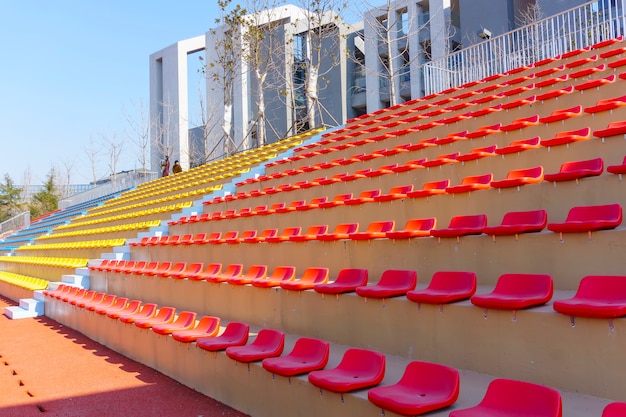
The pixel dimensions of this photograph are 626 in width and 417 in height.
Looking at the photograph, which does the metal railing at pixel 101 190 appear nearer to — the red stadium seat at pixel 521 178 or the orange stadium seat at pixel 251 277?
the orange stadium seat at pixel 251 277

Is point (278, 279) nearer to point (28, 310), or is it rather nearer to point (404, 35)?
point (28, 310)

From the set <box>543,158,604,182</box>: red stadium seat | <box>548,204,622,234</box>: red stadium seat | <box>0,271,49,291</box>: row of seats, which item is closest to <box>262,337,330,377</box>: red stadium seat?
<box>548,204,622,234</box>: red stadium seat

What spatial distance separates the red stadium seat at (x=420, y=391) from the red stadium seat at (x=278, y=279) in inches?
86.3

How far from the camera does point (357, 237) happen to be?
4.84 metres

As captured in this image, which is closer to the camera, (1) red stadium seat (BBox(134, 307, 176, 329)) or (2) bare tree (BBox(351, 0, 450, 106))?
(1) red stadium seat (BBox(134, 307, 176, 329))

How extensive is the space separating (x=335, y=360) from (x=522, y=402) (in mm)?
1606

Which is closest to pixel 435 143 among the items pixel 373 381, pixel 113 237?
pixel 373 381

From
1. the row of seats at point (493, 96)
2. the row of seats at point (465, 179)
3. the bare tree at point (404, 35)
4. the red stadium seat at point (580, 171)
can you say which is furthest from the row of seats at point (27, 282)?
the bare tree at point (404, 35)

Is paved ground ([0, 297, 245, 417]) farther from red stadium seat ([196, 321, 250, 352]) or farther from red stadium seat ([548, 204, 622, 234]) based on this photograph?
red stadium seat ([548, 204, 622, 234])

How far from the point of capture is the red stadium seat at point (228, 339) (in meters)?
4.07

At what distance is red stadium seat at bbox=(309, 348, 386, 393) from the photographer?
283 cm

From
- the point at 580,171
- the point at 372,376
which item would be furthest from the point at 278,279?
the point at 580,171

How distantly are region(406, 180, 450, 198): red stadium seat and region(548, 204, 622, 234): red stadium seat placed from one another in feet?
5.03

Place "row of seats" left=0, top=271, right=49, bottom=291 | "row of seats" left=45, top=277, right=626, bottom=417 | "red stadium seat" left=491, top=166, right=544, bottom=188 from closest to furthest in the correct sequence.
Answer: "row of seats" left=45, top=277, right=626, bottom=417, "red stadium seat" left=491, top=166, right=544, bottom=188, "row of seats" left=0, top=271, right=49, bottom=291
